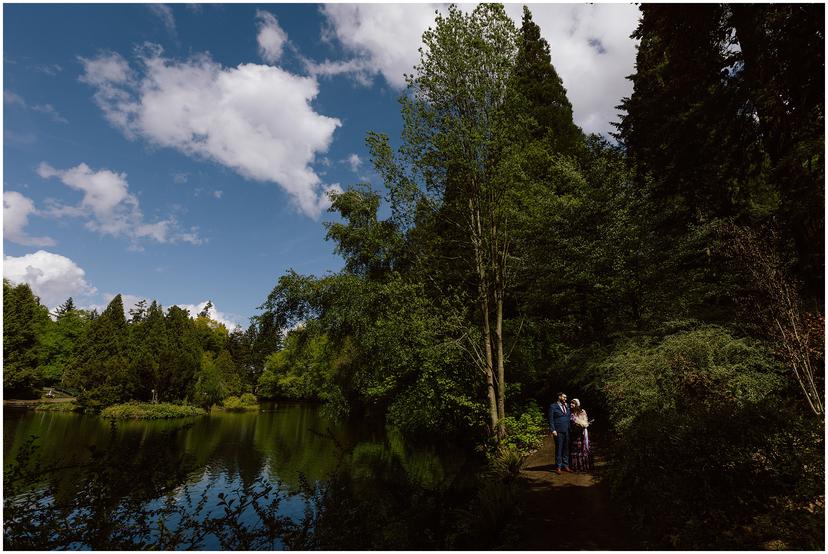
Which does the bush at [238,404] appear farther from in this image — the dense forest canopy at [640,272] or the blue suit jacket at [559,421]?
the blue suit jacket at [559,421]

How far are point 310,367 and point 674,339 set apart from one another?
19.5 meters

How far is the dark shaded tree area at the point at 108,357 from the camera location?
1554 inches

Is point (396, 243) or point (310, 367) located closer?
point (396, 243)

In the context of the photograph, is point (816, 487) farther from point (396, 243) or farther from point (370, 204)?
point (370, 204)

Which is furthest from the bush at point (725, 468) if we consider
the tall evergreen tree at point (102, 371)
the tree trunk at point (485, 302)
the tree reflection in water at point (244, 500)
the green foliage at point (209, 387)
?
the green foliage at point (209, 387)

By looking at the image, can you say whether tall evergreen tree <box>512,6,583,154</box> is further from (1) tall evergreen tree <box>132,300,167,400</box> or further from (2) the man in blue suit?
(1) tall evergreen tree <box>132,300,167,400</box>

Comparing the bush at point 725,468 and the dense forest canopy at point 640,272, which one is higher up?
the dense forest canopy at point 640,272

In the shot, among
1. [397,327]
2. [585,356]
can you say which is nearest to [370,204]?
[397,327]

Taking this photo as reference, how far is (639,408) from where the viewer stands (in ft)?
33.1

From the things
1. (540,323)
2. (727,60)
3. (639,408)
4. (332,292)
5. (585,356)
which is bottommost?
(639,408)

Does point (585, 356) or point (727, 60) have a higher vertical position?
point (727, 60)

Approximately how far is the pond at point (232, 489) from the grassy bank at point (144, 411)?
619cm

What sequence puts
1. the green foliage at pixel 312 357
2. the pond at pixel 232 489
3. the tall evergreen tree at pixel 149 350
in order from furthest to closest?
the tall evergreen tree at pixel 149 350 → the green foliage at pixel 312 357 → the pond at pixel 232 489

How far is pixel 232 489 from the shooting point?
14.2 meters
